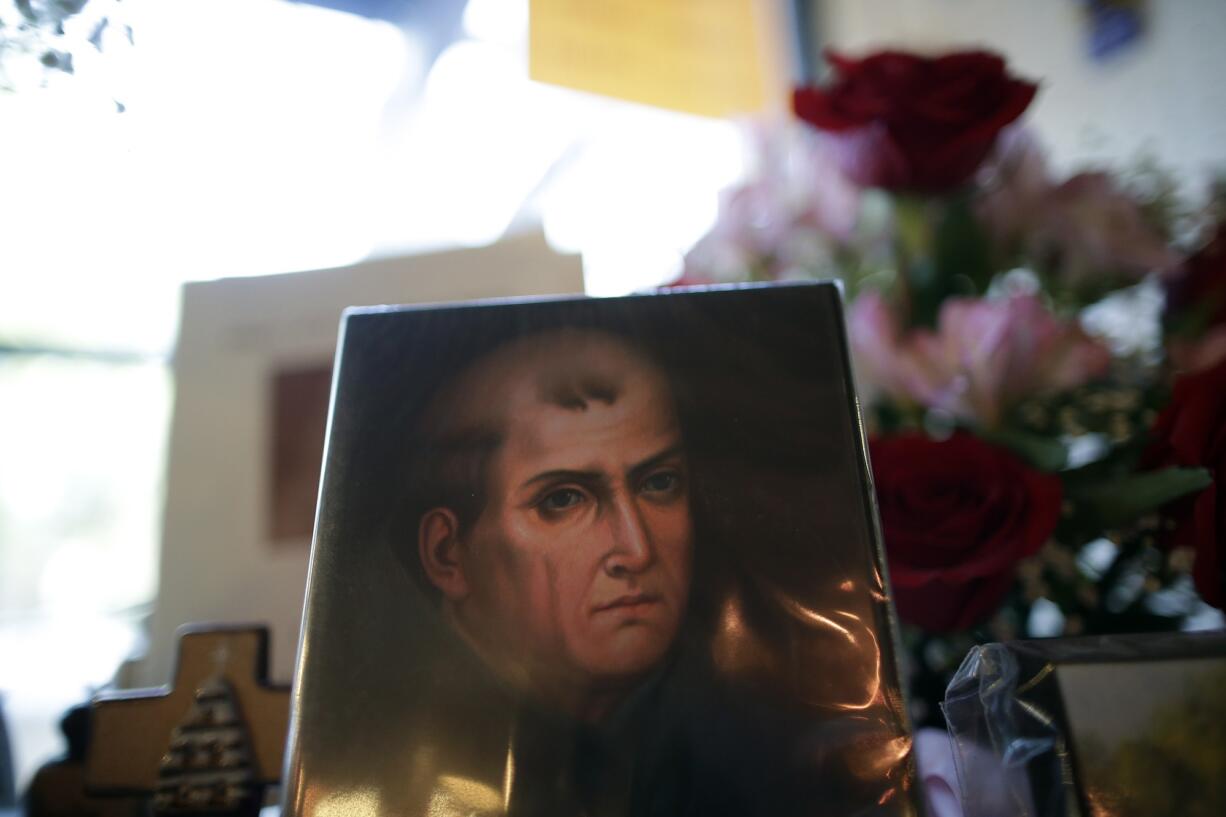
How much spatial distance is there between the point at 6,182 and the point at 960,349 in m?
0.54

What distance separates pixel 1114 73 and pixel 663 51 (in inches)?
17.8

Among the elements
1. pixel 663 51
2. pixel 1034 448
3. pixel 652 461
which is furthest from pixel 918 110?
pixel 663 51

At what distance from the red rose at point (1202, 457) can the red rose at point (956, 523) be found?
2.2 inches

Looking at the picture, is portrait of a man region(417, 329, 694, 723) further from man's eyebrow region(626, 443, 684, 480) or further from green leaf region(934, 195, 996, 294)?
green leaf region(934, 195, 996, 294)

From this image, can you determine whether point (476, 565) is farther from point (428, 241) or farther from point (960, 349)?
point (428, 241)

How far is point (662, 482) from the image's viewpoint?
308 millimetres

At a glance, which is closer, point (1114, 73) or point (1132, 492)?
point (1132, 492)

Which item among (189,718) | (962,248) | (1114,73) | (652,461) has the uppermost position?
(1114,73)

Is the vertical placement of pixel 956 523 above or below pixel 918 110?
below

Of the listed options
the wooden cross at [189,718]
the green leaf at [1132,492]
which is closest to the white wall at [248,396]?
the wooden cross at [189,718]

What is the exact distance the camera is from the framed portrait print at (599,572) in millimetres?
266

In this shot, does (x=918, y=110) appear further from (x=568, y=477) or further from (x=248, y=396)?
(x=248, y=396)

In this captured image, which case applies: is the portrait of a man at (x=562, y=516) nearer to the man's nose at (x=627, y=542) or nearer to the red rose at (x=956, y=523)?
the man's nose at (x=627, y=542)

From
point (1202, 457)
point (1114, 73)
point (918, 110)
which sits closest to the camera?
point (1202, 457)
